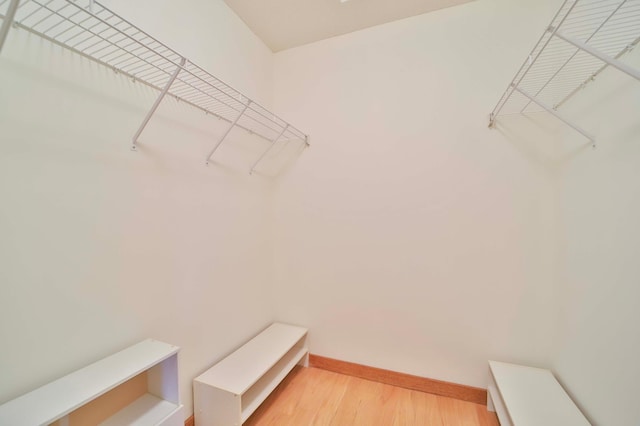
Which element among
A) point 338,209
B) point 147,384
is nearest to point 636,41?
point 338,209

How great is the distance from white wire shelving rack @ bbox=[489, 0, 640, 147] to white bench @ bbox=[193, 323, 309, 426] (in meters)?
1.99

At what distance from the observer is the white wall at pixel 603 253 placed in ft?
3.23

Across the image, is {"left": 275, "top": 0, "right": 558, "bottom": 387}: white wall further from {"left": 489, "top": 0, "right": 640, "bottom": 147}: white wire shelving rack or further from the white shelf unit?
the white shelf unit

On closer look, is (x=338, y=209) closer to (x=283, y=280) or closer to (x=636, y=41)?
(x=283, y=280)

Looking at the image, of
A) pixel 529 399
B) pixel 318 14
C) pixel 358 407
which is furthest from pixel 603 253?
pixel 318 14

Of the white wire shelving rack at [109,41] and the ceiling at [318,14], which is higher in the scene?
the ceiling at [318,14]

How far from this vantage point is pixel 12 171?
0.82m

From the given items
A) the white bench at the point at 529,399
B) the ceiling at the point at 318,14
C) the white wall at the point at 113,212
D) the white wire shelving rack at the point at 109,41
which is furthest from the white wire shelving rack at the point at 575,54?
the white wall at the point at 113,212

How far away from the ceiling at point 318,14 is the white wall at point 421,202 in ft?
0.24

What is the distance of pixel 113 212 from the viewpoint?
1.09m

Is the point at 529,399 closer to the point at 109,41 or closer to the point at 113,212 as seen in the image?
the point at 113,212

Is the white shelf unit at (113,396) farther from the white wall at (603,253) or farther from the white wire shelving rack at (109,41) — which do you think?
the white wall at (603,253)

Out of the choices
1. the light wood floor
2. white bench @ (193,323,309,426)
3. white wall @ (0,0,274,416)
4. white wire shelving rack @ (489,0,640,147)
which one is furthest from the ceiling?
the light wood floor

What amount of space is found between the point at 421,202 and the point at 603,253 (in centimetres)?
89
